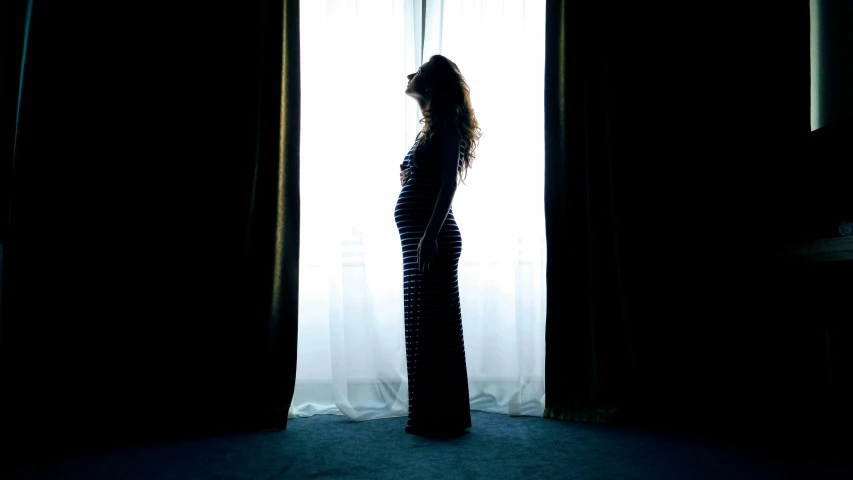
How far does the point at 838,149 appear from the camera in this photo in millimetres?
2211

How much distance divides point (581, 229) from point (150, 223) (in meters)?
1.73

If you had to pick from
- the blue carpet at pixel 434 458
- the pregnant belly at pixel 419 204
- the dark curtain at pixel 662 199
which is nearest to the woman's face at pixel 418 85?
the pregnant belly at pixel 419 204

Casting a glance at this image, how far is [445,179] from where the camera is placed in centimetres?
201

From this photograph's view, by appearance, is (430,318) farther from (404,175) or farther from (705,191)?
(705,191)

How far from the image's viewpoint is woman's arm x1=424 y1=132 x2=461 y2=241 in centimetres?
199

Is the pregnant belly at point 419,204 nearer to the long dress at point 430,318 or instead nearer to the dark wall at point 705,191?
A: the long dress at point 430,318

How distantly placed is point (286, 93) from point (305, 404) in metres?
1.31

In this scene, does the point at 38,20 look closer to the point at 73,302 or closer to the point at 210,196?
the point at 210,196

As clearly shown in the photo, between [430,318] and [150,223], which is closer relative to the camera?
[430,318]

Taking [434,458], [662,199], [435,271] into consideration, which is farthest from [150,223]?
[662,199]

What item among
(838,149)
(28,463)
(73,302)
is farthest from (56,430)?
(838,149)

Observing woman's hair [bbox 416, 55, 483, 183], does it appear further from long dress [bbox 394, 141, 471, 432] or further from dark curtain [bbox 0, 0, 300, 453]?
dark curtain [bbox 0, 0, 300, 453]

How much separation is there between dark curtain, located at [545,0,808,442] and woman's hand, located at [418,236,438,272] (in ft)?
2.17

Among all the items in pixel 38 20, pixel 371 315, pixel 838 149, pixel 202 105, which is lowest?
pixel 371 315
